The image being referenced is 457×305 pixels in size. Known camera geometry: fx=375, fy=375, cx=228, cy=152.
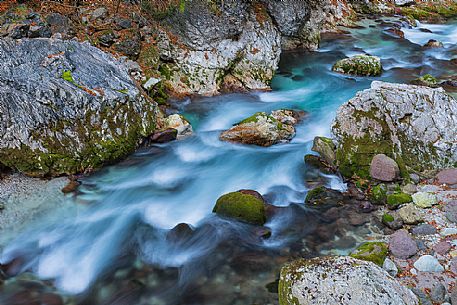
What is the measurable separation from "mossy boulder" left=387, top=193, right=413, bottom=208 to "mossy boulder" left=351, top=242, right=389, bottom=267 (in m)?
1.13

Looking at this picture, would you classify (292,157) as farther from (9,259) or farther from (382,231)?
(9,259)

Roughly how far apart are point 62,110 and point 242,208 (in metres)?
3.88

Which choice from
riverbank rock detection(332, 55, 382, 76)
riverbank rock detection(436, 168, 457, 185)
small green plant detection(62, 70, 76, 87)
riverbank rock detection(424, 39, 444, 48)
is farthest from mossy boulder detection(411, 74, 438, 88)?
small green plant detection(62, 70, 76, 87)

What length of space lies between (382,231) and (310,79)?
835 cm

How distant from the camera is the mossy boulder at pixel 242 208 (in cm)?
613

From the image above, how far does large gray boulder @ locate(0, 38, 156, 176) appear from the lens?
669 centimetres

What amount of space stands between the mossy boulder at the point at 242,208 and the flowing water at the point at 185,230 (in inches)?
5.7

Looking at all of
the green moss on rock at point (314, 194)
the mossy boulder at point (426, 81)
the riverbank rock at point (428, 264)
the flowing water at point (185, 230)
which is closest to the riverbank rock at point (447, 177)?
the flowing water at point (185, 230)

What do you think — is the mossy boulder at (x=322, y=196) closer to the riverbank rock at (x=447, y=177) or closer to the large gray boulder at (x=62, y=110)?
the riverbank rock at (x=447, y=177)

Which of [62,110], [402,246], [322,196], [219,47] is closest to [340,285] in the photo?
[402,246]

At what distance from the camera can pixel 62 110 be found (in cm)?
708

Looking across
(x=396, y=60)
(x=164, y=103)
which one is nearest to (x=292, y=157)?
(x=164, y=103)

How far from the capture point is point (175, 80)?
1074 cm

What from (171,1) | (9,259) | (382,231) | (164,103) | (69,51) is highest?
(171,1)
